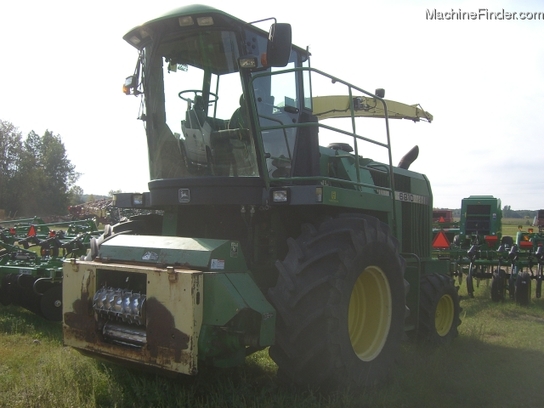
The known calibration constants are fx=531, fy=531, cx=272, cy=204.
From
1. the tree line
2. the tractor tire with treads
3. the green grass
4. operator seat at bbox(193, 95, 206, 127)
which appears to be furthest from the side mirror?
the tree line

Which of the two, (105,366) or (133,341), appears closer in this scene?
(133,341)

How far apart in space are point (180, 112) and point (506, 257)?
8396 mm

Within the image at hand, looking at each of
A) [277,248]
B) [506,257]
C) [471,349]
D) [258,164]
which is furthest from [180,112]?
[506,257]

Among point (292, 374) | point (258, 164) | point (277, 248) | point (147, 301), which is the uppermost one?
point (258, 164)

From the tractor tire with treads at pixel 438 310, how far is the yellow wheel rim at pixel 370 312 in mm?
1497

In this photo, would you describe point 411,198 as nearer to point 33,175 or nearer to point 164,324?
point 164,324

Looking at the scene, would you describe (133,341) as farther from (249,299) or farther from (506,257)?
(506,257)

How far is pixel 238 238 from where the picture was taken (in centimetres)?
497

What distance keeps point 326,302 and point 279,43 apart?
79.6 inches

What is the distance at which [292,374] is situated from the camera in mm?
3932

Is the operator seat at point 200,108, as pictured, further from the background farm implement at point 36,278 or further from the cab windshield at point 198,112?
the background farm implement at point 36,278

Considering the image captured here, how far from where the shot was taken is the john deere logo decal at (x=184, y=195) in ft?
15.2

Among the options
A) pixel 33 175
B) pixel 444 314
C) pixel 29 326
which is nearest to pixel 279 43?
pixel 444 314

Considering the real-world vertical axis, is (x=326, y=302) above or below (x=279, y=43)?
below
